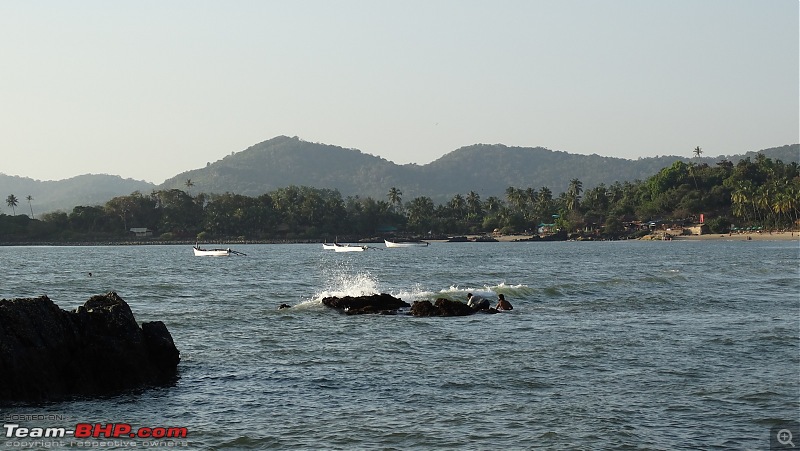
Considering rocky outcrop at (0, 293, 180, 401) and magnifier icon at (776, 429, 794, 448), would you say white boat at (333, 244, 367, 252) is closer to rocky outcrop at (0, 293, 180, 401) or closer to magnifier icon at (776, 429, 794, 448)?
rocky outcrop at (0, 293, 180, 401)

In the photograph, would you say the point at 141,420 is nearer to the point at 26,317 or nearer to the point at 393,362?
the point at 26,317

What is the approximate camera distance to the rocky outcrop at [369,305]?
41.8 meters

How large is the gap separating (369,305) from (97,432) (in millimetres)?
24874

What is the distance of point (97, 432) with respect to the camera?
59.7 ft

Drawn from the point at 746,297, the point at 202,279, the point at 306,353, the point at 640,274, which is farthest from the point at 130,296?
the point at 640,274

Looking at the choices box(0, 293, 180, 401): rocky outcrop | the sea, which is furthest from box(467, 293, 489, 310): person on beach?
box(0, 293, 180, 401): rocky outcrop

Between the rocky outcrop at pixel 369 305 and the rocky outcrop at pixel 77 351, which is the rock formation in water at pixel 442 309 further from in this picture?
the rocky outcrop at pixel 77 351

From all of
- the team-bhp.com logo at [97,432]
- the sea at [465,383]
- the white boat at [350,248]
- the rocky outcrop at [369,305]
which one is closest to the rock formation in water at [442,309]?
the sea at [465,383]

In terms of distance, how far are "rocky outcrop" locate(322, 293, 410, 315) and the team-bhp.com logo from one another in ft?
77.2

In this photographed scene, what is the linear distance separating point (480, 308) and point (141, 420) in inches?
970

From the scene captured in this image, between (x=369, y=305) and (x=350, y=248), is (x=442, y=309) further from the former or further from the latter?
(x=350, y=248)

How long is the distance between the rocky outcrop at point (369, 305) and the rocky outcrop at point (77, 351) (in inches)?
696

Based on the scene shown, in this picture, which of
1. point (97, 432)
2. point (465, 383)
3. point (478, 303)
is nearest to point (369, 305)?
point (478, 303)

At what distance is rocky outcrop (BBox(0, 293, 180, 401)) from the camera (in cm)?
2075
